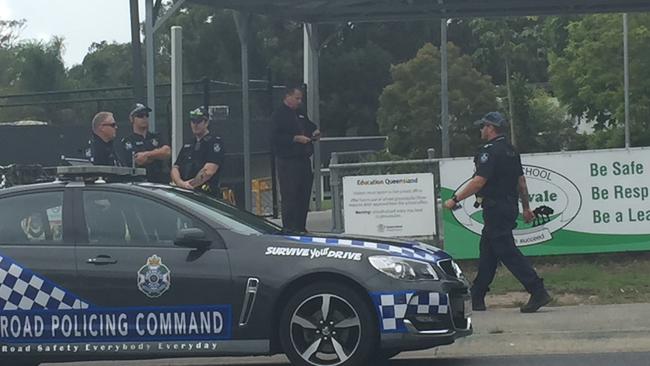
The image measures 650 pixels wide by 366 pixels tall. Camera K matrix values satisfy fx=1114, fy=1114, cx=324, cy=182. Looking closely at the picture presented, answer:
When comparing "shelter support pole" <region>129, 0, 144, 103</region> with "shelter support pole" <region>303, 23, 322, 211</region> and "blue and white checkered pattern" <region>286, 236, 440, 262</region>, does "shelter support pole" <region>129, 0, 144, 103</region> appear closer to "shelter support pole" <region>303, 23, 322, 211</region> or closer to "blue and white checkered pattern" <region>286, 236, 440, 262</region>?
"blue and white checkered pattern" <region>286, 236, 440, 262</region>

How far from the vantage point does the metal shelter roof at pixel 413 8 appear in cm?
1859

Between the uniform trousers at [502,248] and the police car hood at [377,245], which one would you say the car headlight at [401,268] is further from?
the uniform trousers at [502,248]

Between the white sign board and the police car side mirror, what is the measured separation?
5400 mm

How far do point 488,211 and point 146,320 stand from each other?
12.5 ft

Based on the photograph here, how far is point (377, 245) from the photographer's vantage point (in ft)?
25.2

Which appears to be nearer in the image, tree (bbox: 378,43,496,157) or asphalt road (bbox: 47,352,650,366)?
asphalt road (bbox: 47,352,650,366)

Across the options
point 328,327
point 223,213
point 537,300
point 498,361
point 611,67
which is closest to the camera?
point 328,327

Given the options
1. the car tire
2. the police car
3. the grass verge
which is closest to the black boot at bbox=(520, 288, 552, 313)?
the grass verge

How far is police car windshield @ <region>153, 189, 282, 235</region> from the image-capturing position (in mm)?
7789

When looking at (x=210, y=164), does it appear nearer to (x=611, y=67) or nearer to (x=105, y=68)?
(x=611, y=67)

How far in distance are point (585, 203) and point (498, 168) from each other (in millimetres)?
2820

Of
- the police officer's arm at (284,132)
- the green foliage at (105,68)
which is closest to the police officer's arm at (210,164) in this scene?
the police officer's arm at (284,132)

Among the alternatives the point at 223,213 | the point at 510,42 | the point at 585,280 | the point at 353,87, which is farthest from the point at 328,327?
the point at 353,87

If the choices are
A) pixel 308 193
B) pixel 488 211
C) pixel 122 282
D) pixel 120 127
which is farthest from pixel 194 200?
pixel 120 127
